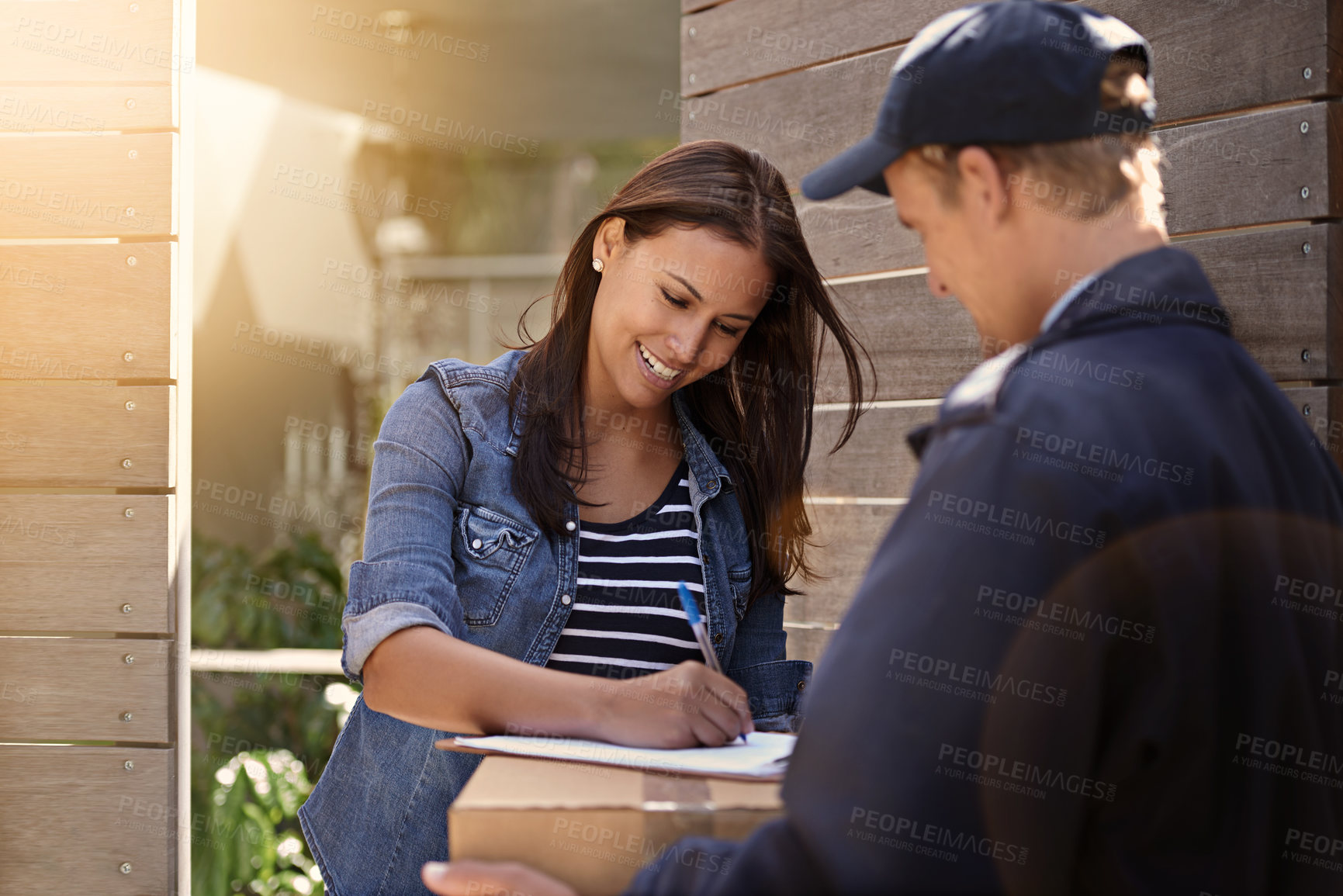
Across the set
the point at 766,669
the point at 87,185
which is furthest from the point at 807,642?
the point at 87,185

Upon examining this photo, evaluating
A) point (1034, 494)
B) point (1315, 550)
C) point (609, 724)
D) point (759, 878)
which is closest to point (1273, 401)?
point (1315, 550)

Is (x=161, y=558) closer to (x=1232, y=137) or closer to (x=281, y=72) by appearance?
(x=1232, y=137)

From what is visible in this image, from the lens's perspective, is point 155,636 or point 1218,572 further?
point 155,636

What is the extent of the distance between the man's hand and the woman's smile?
3.11 feet

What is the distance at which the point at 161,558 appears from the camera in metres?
2.33

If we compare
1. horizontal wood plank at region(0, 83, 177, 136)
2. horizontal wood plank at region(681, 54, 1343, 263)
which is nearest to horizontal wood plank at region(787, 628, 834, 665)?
horizontal wood plank at region(681, 54, 1343, 263)

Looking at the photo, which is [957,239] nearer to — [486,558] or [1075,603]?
[1075,603]

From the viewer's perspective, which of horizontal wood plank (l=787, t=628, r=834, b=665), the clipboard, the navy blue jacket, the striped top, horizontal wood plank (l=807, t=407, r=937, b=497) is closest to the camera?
the navy blue jacket

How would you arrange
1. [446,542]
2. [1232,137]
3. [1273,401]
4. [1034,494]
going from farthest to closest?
[1232,137] → [446,542] → [1273,401] → [1034,494]

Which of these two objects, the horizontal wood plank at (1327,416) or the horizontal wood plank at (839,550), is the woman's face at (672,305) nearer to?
the horizontal wood plank at (839,550)

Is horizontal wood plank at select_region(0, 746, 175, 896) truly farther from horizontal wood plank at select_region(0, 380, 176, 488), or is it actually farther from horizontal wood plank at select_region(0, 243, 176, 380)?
horizontal wood plank at select_region(0, 243, 176, 380)

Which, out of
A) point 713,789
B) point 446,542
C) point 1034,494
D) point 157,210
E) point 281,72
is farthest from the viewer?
point 281,72

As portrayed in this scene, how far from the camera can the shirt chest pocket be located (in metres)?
1.60

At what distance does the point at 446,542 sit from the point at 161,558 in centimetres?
113
